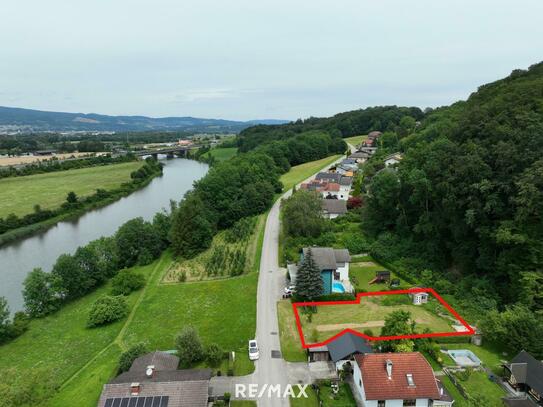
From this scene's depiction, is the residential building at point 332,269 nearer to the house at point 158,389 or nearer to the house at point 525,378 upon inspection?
the house at point 525,378

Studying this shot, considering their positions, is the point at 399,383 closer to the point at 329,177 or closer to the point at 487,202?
the point at 487,202

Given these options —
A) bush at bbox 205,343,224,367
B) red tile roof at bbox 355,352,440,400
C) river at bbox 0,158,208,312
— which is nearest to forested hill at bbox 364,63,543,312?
red tile roof at bbox 355,352,440,400

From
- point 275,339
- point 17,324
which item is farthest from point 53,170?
point 275,339

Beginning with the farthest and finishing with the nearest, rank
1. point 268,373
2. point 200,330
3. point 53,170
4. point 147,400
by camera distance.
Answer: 1. point 53,170
2. point 200,330
3. point 268,373
4. point 147,400

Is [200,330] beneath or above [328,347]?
beneath

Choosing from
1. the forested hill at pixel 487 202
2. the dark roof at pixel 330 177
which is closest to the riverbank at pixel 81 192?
the dark roof at pixel 330 177

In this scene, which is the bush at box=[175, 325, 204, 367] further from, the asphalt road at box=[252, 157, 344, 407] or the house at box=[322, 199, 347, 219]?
the house at box=[322, 199, 347, 219]

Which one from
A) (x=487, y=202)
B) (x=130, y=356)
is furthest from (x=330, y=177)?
(x=130, y=356)

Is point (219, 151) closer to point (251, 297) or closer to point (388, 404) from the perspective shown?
point (251, 297)
